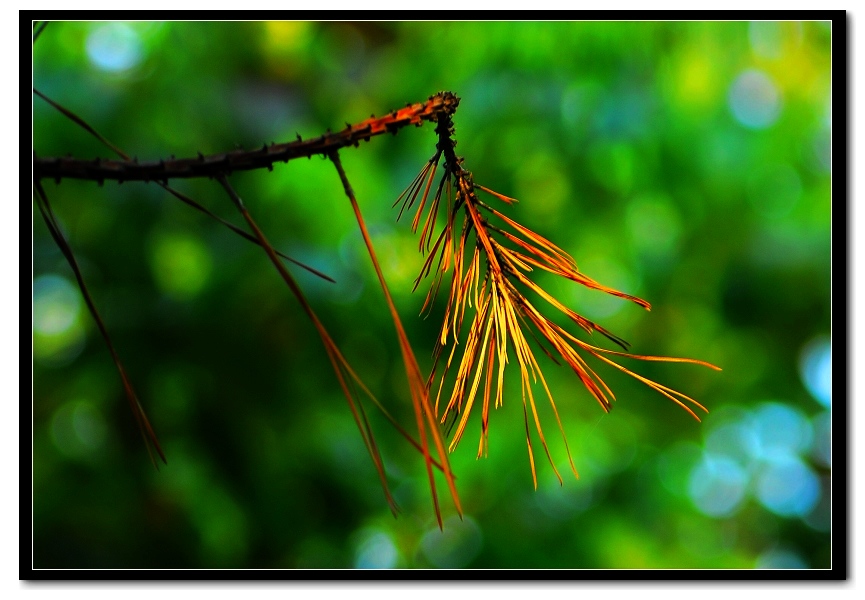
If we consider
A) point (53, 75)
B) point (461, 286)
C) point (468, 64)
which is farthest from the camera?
point (468, 64)

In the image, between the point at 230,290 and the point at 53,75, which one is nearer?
the point at 53,75

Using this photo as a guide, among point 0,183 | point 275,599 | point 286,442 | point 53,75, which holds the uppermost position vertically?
point 53,75

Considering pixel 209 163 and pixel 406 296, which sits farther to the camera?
pixel 406 296

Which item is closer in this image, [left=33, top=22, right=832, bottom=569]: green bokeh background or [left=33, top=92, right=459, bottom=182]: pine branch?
[left=33, top=92, right=459, bottom=182]: pine branch

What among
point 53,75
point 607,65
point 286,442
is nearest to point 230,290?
point 286,442

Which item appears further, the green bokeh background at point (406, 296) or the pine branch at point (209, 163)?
the green bokeh background at point (406, 296)

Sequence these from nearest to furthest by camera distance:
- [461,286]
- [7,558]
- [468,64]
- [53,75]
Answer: [461,286] < [7,558] < [53,75] < [468,64]
